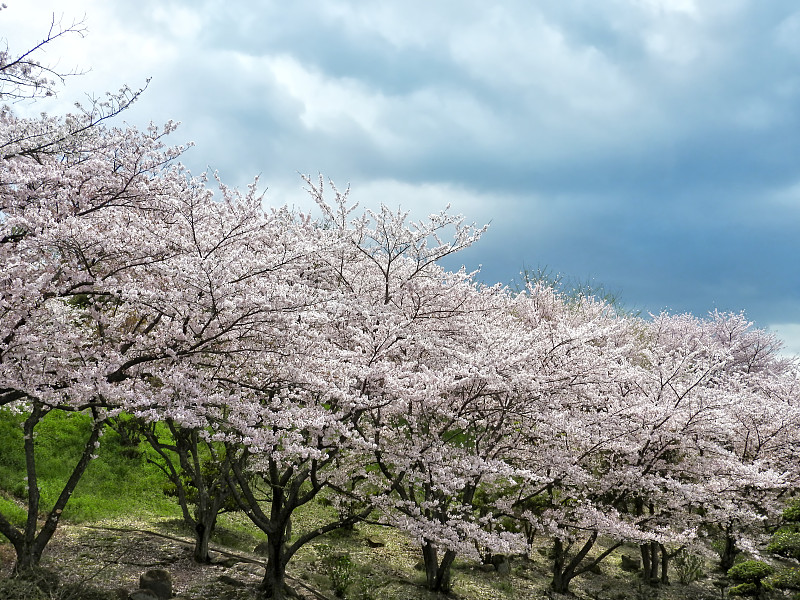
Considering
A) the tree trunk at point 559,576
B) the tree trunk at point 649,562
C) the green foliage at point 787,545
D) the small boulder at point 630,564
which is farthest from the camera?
the small boulder at point 630,564

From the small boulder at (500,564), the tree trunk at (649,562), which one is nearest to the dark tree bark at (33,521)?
the small boulder at (500,564)

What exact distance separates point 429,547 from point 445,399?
301cm

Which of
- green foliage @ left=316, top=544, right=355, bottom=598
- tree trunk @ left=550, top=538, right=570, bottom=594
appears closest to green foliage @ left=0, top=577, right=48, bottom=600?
green foliage @ left=316, top=544, right=355, bottom=598

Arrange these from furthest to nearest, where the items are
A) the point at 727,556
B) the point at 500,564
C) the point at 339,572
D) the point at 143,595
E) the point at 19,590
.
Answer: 1. the point at 727,556
2. the point at 500,564
3. the point at 339,572
4. the point at 143,595
5. the point at 19,590

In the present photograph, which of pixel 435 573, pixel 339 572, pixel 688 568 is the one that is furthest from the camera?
pixel 688 568

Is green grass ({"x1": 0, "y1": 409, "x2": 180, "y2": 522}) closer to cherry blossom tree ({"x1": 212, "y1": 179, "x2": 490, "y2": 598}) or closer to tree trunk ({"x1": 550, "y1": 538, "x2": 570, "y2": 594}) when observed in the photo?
cherry blossom tree ({"x1": 212, "y1": 179, "x2": 490, "y2": 598})

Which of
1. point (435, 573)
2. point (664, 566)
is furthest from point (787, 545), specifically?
point (435, 573)

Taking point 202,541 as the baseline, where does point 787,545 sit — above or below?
above

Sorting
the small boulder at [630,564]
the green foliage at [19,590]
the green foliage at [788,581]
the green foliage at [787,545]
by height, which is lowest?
the green foliage at [19,590]

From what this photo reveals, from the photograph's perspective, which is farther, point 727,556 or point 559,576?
point 727,556

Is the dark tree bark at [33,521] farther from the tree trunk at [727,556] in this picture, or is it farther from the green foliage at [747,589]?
the tree trunk at [727,556]

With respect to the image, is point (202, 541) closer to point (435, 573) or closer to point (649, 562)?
point (435, 573)


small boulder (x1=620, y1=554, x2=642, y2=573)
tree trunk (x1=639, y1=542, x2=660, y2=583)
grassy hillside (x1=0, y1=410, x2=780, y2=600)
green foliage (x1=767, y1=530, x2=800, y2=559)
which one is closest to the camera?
grassy hillside (x1=0, y1=410, x2=780, y2=600)

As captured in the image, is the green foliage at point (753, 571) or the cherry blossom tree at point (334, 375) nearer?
the cherry blossom tree at point (334, 375)
